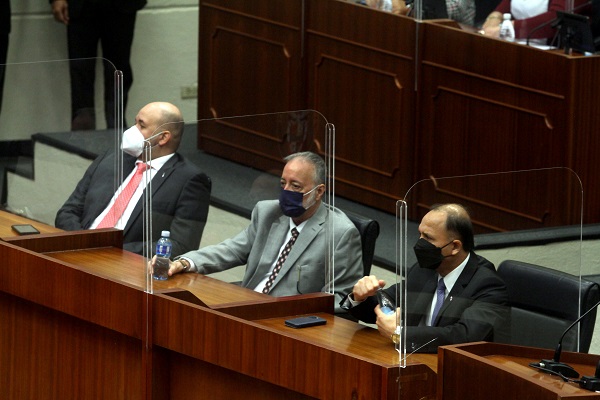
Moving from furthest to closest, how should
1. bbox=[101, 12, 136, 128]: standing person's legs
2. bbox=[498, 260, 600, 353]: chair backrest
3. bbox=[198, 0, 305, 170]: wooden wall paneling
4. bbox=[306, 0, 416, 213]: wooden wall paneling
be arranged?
bbox=[101, 12, 136, 128]: standing person's legs, bbox=[198, 0, 305, 170]: wooden wall paneling, bbox=[306, 0, 416, 213]: wooden wall paneling, bbox=[498, 260, 600, 353]: chair backrest

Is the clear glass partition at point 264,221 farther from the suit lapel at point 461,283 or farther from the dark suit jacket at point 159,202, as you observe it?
the suit lapel at point 461,283

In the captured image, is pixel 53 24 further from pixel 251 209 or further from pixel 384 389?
pixel 384 389

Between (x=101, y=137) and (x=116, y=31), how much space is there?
3.22 metres

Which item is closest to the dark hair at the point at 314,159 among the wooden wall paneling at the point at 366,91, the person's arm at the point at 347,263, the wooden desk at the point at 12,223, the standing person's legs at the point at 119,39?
the person's arm at the point at 347,263

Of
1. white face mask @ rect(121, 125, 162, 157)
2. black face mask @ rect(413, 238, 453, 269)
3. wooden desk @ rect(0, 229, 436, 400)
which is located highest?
black face mask @ rect(413, 238, 453, 269)

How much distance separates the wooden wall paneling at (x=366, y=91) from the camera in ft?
22.1

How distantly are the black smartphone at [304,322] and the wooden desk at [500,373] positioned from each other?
1.94 ft

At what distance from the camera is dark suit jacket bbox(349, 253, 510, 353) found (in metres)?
3.36

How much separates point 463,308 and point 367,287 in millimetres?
380

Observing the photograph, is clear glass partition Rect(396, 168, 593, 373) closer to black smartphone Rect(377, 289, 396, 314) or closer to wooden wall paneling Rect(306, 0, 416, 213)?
black smartphone Rect(377, 289, 396, 314)

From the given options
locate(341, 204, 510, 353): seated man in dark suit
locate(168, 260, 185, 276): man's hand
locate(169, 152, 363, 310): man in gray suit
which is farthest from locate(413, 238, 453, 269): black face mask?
locate(168, 260, 185, 276): man's hand

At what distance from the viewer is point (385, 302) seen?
145 inches

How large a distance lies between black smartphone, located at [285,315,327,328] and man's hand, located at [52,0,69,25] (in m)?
4.54

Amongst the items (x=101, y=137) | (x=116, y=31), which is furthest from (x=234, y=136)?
(x=116, y=31)
